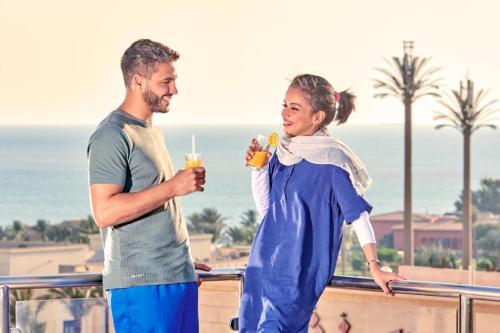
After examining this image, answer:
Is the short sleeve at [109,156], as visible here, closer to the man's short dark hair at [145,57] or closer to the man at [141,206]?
the man at [141,206]

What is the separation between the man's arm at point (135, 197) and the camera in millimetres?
3357

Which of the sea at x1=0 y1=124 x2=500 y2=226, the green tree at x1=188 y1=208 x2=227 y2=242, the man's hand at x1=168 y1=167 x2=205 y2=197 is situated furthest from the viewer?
the sea at x1=0 y1=124 x2=500 y2=226

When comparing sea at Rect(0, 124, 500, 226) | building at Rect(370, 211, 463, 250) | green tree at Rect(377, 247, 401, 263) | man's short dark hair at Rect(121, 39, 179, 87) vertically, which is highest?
man's short dark hair at Rect(121, 39, 179, 87)

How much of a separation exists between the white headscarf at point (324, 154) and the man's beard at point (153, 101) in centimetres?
38

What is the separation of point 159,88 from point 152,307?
58 cm

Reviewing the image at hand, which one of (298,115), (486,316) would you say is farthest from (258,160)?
(486,316)

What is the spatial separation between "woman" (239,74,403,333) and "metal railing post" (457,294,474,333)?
233mm

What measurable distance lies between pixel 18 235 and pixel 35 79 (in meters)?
10.4

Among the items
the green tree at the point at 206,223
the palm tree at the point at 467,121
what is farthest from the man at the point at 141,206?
the green tree at the point at 206,223

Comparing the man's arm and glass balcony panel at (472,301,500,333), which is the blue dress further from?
glass balcony panel at (472,301,500,333)

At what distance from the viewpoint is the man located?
3.40m

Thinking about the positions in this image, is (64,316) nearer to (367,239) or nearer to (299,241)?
(299,241)

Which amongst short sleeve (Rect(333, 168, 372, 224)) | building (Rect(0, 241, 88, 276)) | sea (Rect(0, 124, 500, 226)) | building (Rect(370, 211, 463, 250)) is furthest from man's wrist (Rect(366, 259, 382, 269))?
sea (Rect(0, 124, 500, 226))

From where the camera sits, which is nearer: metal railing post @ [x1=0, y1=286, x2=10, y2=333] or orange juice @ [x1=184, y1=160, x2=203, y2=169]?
orange juice @ [x1=184, y1=160, x2=203, y2=169]
